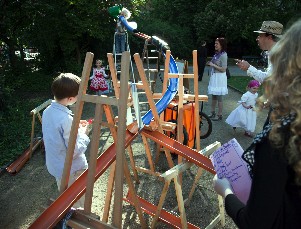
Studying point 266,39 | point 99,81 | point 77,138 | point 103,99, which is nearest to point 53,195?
point 77,138

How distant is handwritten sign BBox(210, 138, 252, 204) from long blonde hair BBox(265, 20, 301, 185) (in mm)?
530

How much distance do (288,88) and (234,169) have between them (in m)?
0.68

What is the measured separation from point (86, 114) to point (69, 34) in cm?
507

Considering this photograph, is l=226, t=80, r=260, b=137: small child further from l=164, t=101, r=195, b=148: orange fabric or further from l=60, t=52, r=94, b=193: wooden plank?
l=60, t=52, r=94, b=193: wooden plank

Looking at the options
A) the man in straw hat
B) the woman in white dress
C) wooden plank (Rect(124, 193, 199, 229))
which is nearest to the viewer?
wooden plank (Rect(124, 193, 199, 229))

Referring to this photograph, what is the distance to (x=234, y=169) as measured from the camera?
154 centimetres

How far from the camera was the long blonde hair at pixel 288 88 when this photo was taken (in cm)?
93

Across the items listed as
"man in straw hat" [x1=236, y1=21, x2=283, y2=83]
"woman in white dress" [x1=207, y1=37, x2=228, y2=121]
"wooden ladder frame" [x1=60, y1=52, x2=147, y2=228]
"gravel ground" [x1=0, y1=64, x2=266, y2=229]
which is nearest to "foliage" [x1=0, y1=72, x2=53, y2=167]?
"gravel ground" [x1=0, y1=64, x2=266, y2=229]

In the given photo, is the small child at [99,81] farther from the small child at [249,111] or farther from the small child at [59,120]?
the small child at [59,120]

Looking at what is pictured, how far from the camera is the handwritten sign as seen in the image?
1.45 metres

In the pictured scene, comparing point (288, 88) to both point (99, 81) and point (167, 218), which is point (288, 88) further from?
point (99, 81)

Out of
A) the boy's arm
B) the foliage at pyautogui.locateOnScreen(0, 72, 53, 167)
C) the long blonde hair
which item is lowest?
the foliage at pyautogui.locateOnScreen(0, 72, 53, 167)

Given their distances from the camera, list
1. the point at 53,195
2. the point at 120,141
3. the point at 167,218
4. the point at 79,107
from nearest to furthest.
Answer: the point at 120,141, the point at 79,107, the point at 167,218, the point at 53,195

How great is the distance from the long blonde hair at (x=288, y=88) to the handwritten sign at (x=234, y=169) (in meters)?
0.53
